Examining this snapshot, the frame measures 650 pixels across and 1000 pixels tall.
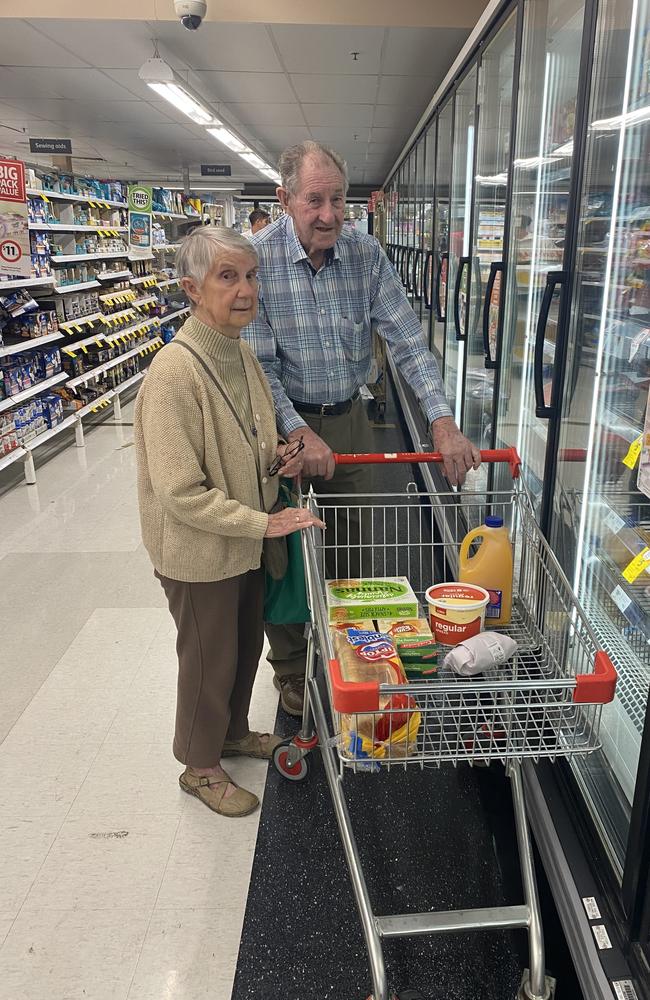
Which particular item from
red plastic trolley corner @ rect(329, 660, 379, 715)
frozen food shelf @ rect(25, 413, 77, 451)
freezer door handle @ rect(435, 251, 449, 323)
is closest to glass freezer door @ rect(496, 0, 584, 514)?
red plastic trolley corner @ rect(329, 660, 379, 715)

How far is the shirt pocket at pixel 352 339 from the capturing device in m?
2.48

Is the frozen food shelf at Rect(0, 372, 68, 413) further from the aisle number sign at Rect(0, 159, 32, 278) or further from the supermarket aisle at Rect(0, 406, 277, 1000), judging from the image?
the supermarket aisle at Rect(0, 406, 277, 1000)

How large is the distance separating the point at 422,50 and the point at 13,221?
393 centimetres

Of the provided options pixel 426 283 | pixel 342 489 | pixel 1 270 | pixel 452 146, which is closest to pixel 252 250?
pixel 342 489

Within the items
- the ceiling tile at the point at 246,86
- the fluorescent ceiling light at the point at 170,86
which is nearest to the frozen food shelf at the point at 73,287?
the fluorescent ceiling light at the point at 170,86

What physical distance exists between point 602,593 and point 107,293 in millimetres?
7602

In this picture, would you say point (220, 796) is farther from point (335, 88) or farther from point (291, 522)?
point (335, 88)

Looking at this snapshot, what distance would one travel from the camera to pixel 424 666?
1525 mm

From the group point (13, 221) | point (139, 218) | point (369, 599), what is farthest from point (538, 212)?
point (139, 218)

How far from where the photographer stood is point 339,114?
1014 cm

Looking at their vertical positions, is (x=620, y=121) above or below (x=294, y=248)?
above

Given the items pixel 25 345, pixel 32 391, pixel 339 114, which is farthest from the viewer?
pixel 339 114

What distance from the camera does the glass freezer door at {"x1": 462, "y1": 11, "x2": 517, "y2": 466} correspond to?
3.23 meters

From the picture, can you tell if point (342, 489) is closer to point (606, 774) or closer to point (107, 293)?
point (606, 774)
